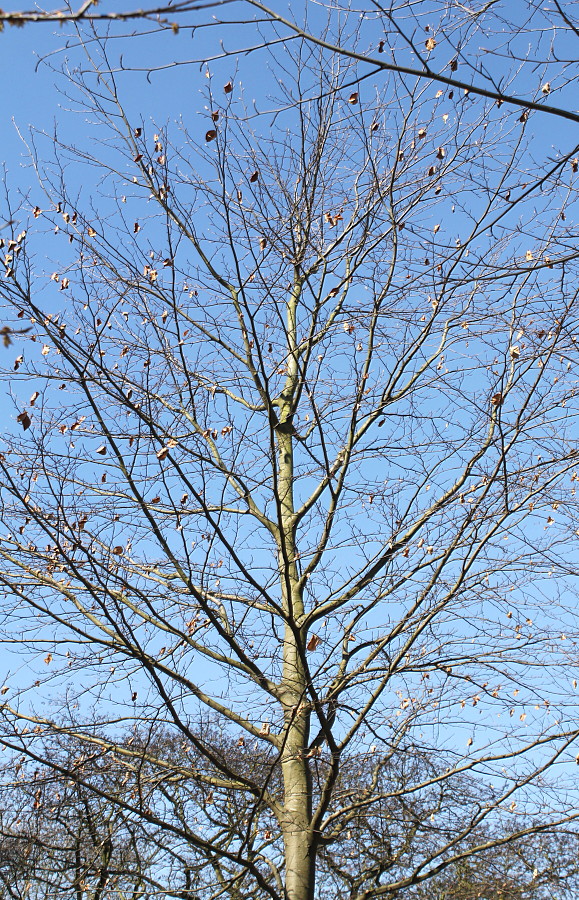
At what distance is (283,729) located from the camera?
15.4 feet

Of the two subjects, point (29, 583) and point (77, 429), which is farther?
point (77, 429)

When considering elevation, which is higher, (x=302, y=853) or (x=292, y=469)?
(x=292, y=469)

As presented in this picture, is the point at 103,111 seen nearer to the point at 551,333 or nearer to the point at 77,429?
the point at 77,429

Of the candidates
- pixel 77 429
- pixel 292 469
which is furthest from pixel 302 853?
pixel 77 429

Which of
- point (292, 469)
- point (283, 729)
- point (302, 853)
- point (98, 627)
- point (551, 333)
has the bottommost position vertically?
point (302, 853)

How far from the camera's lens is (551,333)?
4133mm

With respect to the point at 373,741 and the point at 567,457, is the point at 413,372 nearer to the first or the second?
the point at 567,457

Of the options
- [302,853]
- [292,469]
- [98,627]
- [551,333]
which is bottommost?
[302,853]

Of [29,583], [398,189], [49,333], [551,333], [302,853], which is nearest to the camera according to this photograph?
[49,333]

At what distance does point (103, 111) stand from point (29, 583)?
324 cm

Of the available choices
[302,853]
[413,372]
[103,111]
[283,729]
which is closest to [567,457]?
[413,372]

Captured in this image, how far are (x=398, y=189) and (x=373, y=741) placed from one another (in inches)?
156

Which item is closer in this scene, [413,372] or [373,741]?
[373,741]

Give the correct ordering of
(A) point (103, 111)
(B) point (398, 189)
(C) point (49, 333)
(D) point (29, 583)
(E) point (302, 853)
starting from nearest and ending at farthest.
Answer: (C) point (49, 333) → (E) point (302, 853) → (A) point (103, 111) → (D) point (29, 583) → (B) point (398, 189)
